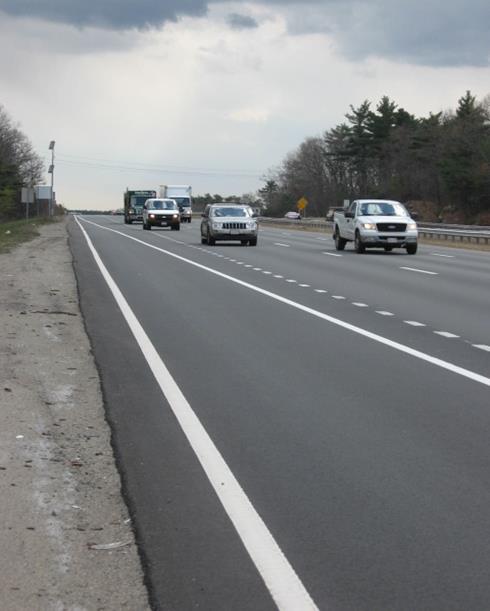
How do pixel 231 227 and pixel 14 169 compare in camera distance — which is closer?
pixel 231 227

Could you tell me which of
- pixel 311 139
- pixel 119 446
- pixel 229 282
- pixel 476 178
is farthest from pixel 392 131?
pixel 119 446

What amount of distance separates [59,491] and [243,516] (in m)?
1.18

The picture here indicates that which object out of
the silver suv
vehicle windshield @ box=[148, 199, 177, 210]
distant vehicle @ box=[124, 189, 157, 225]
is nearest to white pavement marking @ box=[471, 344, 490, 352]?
the silver suv

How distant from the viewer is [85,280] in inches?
926

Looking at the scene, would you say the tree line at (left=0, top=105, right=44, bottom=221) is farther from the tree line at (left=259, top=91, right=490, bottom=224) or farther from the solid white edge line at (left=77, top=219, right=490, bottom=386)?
the solid white edge line at (left=77, top=219, right=490, bottom=386)

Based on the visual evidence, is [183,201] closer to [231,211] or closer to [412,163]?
[412,163]

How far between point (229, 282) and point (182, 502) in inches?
680

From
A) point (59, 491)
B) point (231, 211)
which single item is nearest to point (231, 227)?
point (231, 211)

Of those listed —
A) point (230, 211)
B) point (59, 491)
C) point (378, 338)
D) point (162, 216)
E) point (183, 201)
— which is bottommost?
point (183, 201)

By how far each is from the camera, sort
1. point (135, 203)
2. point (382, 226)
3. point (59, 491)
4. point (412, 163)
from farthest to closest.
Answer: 1. point (412, 163)
2. point (135, 203)
3. point (382, 226)
4. point (59, 491)

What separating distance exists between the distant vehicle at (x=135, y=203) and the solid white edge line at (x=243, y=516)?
81387 millimetres

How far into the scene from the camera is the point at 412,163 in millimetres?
126000

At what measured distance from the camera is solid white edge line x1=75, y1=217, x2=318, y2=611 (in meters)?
5.00

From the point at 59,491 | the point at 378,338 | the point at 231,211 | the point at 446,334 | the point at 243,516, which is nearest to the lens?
the point at 243,516
